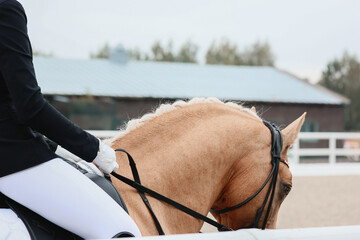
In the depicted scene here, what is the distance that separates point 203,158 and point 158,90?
72.1 ft

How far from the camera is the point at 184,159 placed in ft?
8.20

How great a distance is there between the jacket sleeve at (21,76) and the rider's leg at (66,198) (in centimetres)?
16

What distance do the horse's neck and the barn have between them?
18.7 meters

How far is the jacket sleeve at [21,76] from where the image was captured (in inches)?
64.3

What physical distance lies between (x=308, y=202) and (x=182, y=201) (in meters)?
7.11

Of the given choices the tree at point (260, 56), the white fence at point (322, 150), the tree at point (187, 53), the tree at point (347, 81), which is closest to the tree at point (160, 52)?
the tree at point (187, 53)

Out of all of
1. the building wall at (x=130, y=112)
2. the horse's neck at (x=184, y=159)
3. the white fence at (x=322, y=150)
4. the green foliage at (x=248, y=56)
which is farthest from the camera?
the green foliage at (x=248, y=56)

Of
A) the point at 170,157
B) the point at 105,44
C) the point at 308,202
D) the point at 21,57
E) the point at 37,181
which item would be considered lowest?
the point at 105,44

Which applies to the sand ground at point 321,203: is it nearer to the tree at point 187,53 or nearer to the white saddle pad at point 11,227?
the white saddle pad at point 11,227

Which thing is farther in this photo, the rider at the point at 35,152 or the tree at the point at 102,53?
the tree at the point at 102,53

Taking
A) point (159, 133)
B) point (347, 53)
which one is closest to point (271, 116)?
point (159, 133)

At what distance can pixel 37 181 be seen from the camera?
171 cm

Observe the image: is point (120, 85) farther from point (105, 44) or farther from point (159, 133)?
point (105, 44)

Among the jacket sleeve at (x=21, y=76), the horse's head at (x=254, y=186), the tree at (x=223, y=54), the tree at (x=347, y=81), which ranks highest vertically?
the jacket sleeve at (x=21, y=76)
